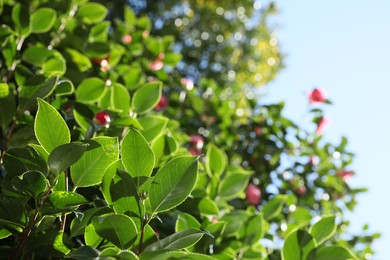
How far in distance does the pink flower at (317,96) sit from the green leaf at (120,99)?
1.32 metres

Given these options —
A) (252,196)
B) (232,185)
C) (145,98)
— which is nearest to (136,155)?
(145,98)

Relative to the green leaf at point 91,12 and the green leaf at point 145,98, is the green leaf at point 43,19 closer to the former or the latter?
the green leaf at point 91,12

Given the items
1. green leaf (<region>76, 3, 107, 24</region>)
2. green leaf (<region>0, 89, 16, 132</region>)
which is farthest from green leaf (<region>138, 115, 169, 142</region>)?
green leaf (<region>76, 3, 107, 24</region>)

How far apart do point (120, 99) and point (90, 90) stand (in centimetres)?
11

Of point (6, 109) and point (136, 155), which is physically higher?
point (136, 155)

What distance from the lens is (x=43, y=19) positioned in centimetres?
156

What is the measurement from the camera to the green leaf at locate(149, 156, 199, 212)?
780 mm

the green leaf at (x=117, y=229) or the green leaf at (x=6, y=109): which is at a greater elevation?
the green leaf at (x=117, y=229)

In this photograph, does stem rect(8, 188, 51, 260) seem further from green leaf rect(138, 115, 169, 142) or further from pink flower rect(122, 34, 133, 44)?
pink flower rect(122, 34, 133, 44)

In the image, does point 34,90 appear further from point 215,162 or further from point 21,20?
point 215,162

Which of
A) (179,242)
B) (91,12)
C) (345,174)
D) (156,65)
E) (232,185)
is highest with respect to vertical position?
(179,242)

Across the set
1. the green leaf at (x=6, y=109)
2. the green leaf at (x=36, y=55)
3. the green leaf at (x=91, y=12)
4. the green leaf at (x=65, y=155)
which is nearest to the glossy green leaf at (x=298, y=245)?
the green leaf at (x=65, y=155)

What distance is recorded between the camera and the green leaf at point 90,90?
4.52 feet

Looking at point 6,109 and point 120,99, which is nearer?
point 6,109
